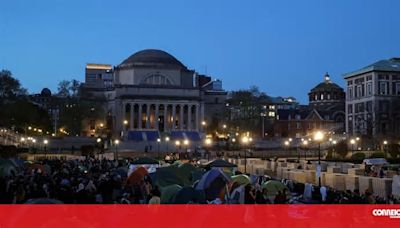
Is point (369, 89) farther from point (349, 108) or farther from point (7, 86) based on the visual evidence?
point (7, 86)

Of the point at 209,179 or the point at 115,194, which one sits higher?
the point at 209,179

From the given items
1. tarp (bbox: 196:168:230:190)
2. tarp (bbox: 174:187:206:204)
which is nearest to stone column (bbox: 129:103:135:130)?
tarp (bbox: 196:168:230:190)

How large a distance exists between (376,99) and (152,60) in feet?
122

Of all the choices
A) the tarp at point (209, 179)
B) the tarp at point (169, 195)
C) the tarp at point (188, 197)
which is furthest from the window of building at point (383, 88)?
the tarp at point (188, 197)

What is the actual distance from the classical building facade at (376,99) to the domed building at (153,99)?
74.1 ft

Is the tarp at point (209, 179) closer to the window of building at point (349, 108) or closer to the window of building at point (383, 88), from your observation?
the window of building at point (383, 88)

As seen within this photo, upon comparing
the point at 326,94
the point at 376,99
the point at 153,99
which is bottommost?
the point at 376,99

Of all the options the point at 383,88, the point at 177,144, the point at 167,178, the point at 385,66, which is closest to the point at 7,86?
the point at 177,144
